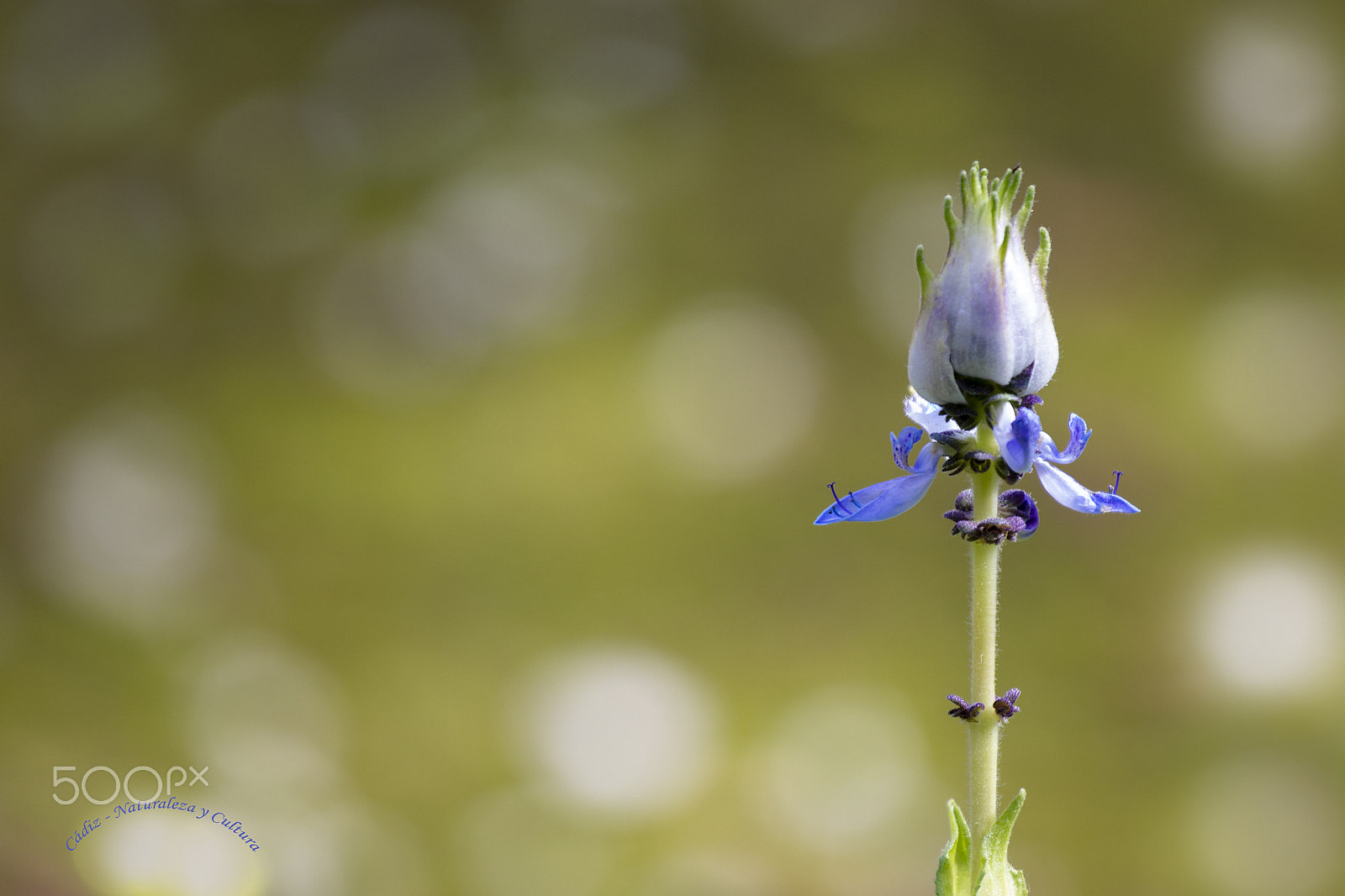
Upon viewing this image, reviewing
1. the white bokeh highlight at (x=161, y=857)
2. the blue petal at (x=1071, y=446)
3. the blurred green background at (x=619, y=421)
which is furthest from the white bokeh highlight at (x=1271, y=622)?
the white bokeh highlight at (x=161, y=857)

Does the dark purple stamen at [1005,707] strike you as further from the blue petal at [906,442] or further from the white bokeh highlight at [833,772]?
the white bokeh highlight at [833,772]

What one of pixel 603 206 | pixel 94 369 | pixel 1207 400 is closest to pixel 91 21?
pixel 94 369

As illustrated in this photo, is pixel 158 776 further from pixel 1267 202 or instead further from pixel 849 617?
pixel 1267 202

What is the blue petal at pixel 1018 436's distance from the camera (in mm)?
334

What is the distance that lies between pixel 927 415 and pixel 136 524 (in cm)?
110

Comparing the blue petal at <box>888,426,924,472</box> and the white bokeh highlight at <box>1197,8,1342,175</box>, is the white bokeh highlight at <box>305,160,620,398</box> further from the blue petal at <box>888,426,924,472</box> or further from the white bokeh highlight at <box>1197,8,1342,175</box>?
the blue petal at <box>888,426,924,472</box>

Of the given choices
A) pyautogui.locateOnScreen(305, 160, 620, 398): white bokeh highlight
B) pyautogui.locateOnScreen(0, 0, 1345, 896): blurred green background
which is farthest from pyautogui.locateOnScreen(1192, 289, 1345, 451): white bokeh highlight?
pyautogui.locateOnScreen(305, 160, 620, 398): white bokeh highlight

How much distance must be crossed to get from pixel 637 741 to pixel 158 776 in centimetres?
56

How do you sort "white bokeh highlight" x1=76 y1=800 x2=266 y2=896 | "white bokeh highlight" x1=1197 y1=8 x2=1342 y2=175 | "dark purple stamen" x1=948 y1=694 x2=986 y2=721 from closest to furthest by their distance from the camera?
"dark purple stamen" x1=948 y1=694 x2=986 y2=721, "white bokeh highlight" x1=76 y1=800 x2=266 y2=896, "white bokeh highlight" x1=1197 y1=8 x2=1342 y2=175

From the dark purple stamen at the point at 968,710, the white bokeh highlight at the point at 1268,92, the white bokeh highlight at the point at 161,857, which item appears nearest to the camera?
the dark purple stamen at the point at 968,710

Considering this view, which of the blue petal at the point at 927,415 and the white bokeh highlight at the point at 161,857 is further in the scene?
the white bokeh highlight at the point at 161,857

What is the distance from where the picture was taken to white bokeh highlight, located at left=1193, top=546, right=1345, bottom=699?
46.3 inches

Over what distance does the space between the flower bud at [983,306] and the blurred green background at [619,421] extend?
847 mm

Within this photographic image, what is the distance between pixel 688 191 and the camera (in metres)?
1.20
